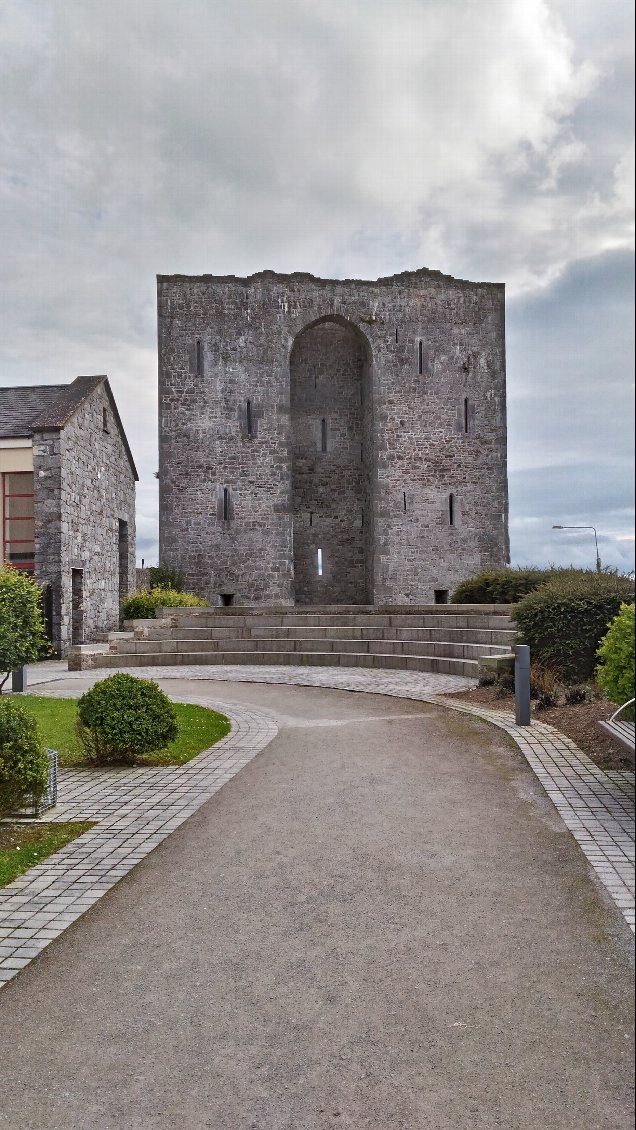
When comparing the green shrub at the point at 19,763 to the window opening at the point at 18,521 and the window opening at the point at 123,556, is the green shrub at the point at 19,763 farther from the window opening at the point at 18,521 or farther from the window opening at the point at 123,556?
the window opening at the point at 123,556

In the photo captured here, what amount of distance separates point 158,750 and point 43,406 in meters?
17.0

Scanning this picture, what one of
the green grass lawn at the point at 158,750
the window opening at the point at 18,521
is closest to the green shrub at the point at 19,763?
the green grass lawn at the point at 158,750

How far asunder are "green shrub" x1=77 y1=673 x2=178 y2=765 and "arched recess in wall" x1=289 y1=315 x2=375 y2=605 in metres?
21.8

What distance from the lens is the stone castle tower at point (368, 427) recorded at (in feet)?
88.4

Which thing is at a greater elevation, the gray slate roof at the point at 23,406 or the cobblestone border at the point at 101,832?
the gray slate roof at the point at 23,406

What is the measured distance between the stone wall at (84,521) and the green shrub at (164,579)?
6.51ft

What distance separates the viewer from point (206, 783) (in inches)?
255

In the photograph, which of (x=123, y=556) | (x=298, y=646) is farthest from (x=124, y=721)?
(x=123, y=556)

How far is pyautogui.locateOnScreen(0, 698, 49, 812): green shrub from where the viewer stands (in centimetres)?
542

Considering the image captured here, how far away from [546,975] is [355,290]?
27.4 metres

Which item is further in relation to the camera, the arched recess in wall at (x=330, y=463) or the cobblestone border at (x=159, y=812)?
the arched recess in wall at (x=330, y=463)

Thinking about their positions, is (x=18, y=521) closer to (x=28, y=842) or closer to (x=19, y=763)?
(x=19, y=763)

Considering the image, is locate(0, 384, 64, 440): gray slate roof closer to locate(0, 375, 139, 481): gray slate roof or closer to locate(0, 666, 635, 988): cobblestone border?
locate(0, 375, 139, 481): gray slate roof

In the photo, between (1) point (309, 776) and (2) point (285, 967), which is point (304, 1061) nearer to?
(2) point (285, 967)
